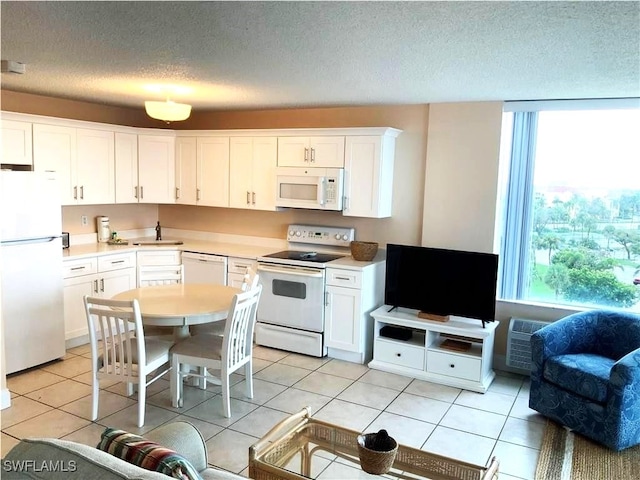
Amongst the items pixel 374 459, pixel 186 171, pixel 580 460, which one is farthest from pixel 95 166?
pixel 580 460

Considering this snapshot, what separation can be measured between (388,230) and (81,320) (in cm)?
305

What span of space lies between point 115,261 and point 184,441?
11.1 ft

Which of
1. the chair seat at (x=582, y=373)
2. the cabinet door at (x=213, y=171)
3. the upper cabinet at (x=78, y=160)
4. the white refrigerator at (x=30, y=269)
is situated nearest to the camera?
the chair seat at (x=582, y=373)

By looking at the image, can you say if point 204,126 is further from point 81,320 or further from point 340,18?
point 340,18

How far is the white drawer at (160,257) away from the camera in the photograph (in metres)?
5.32

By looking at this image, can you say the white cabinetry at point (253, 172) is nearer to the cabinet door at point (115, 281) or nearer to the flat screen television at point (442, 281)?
the cabinet door at point (115, 281)

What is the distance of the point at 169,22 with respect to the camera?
2.38 metres

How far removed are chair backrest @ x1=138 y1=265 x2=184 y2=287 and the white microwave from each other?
4.25ft

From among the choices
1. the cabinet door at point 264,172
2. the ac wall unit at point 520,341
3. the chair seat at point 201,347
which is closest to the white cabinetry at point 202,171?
the cabinet door at point 264,172

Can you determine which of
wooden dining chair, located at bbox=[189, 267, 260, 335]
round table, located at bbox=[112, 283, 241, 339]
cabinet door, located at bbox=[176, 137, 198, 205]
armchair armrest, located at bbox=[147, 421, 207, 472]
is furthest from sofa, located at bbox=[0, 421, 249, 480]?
cabinet door, located at bbox=[176, 137, 198, 205]

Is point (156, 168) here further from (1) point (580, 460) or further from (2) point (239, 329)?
(1) point (580, 460)

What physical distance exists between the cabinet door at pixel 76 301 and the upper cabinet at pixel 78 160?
79cm

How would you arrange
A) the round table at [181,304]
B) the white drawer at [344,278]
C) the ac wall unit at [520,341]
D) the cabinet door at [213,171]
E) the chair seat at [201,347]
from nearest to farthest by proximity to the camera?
the round table at [181,304] → the chair seat at [201,347] → the ac wall unit at [520,341] → the white drawer at [344,278] → the cabinet door at [213,171]


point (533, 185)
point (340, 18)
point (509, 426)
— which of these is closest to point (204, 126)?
point (533, 185)
